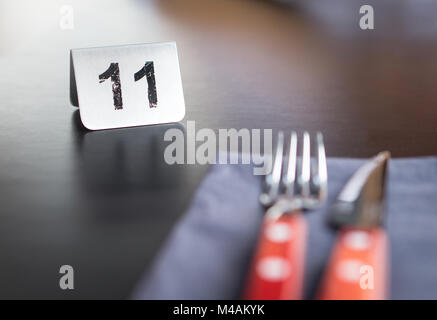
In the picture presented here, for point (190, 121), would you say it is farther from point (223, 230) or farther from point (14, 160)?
point (223, 230)

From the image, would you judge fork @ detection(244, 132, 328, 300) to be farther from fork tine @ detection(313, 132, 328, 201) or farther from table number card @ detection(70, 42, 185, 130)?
table number card @ detection(70, 42, 185, 130)

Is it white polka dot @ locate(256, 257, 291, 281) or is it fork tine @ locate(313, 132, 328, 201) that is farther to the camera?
fork tine @ locate(313, 132, 328, 201)

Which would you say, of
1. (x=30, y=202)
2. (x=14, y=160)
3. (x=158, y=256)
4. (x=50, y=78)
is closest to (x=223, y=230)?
(x=158, y=256)

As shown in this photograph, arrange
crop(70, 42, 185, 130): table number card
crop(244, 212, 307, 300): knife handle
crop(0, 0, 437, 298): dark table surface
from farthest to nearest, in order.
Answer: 1. crop(70, 42, 185, 130): table number card
2. crop(0, 0, 437, 298): dark table surface
3. crop(244, 212, 307, 300): knife handle

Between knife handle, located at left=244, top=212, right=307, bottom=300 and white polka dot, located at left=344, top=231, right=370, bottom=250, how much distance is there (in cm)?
4

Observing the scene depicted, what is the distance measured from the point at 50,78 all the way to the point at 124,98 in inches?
9.7

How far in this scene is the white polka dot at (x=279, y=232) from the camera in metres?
0.54

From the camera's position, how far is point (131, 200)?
724 millimetres

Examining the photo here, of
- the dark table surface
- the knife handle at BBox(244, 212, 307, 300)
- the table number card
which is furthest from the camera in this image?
the table number card

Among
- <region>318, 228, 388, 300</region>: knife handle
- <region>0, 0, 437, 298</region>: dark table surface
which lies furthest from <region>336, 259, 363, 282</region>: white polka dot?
<region>0, 0, 437, 298</region>: dark table surface

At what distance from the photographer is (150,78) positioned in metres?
1.00

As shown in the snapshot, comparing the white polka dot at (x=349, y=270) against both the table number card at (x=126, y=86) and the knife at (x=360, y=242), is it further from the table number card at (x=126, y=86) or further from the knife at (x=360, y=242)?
the table number card at (x=126, y=86)

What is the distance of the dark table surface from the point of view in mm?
643

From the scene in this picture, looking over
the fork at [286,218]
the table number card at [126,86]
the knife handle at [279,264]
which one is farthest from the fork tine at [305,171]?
the table number card at [126,86]
